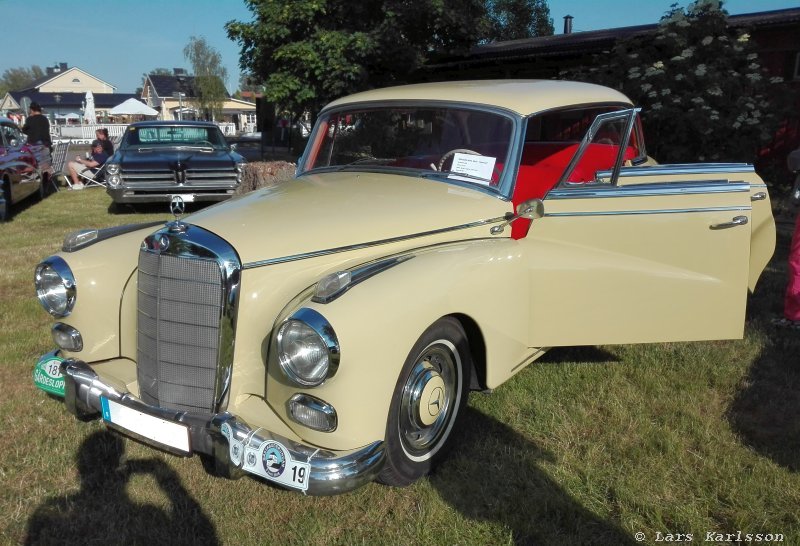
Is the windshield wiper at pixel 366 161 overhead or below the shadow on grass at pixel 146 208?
overhead

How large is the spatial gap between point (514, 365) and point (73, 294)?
86.9 inches

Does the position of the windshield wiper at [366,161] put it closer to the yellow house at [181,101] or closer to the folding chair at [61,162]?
the folding chair at [61,162]

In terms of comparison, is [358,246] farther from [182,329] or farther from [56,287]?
[56,287]

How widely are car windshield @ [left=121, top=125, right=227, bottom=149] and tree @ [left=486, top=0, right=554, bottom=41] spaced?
84.5ft

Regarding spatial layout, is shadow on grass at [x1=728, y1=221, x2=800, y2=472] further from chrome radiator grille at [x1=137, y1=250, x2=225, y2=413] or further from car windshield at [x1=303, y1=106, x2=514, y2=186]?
chrome radiator grille at [x1=137, y1=250, x2=225, y2=413]

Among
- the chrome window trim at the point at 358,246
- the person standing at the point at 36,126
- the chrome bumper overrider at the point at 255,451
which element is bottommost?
the chrome bumper overrider at the point at 255,451

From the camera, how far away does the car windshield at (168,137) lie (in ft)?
33.2

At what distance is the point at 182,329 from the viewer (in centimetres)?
252

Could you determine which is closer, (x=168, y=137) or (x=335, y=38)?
(x=168, y=137)

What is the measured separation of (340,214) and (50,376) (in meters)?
1.56

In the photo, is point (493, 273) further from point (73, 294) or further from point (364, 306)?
point (73, 294)

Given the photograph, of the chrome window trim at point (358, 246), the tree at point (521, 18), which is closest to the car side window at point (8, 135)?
the chrome window trim at point (358, 246)

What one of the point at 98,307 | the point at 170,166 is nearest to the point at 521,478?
the point at 98,307

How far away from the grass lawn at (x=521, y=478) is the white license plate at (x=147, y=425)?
14.2 inches
